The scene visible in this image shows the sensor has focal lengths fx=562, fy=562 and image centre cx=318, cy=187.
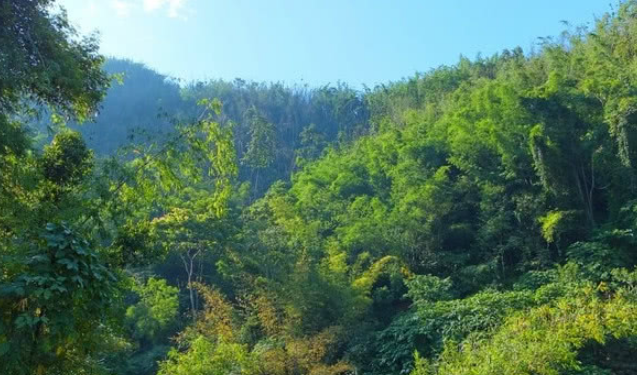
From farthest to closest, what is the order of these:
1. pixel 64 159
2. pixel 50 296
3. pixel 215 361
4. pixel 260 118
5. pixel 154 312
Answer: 1. pixel 260 118
2. pixel 154 312
3. pixel 215 361
4. pixel 64 159
5. pixel 50 296

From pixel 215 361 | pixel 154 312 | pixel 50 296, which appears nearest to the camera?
pixel 50 296

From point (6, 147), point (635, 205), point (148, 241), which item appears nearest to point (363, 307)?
point (635, 205)

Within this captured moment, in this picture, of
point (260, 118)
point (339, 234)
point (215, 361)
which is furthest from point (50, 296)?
point (260, 118)

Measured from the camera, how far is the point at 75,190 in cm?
465

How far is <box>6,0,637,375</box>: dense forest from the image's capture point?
385 cm

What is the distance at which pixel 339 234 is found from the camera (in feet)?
50.4

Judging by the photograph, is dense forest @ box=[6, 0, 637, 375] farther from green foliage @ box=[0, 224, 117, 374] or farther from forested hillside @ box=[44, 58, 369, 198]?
forested hillside @ box=[44, 58, 369, 198]

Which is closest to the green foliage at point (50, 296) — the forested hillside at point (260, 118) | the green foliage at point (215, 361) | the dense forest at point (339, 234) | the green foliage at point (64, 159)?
the dense forest at point (339, 234)

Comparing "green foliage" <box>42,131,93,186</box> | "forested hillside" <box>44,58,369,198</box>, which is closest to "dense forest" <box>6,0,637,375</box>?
"green foliage" <box>42,131,93,186</box>

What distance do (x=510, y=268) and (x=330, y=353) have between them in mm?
5417

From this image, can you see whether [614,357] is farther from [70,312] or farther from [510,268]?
[70,312]

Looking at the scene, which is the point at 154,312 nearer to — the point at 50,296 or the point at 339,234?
the point at 339,234

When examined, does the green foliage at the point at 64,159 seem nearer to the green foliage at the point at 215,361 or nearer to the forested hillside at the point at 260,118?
the green foliage at the point at 215,361

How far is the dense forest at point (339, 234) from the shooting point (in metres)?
3.85
